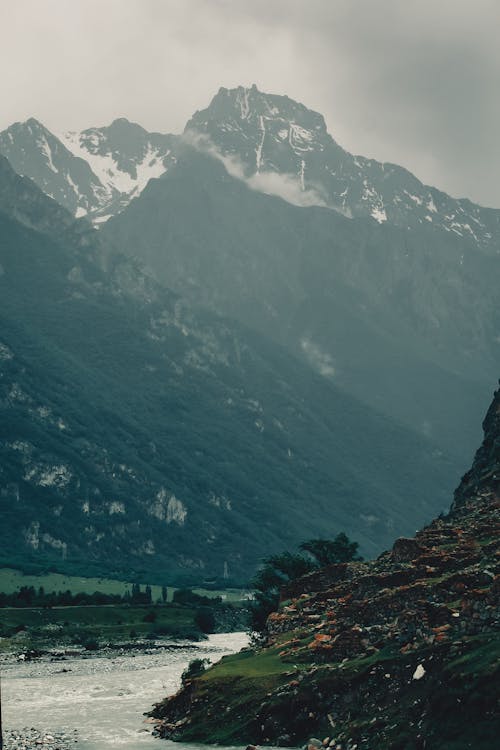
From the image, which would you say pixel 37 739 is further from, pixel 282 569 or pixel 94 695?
pixel 282 569

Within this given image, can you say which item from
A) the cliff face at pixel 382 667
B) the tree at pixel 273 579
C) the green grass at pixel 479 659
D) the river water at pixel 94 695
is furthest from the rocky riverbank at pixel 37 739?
the tree at pixel 273 579

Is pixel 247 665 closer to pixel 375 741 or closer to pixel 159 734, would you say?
pixel 159 734

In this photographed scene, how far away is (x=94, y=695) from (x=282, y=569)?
44575 millimetres

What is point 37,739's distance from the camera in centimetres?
7138

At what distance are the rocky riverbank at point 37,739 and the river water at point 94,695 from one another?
0.82 metres

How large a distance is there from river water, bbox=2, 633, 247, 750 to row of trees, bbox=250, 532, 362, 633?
38.8 feet

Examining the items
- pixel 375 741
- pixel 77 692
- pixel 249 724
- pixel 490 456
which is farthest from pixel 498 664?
pixel 490 456

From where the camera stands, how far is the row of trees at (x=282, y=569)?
126m

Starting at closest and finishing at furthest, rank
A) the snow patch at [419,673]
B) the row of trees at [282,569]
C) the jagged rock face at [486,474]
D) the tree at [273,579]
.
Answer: the snow patch at [419,673]
the jagged rock face at [486,474]
the row of trees at [282,569]
the tree at [273,579]

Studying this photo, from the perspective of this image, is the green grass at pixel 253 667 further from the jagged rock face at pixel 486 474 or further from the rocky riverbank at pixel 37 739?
the jagged rock face at pixel 486 474

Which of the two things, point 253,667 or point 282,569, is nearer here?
point 253,667

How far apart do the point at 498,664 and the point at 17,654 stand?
134660mm

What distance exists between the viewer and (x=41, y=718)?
277 ft

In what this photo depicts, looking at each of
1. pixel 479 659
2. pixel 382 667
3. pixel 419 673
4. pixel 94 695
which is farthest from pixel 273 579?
pixel 479 659
